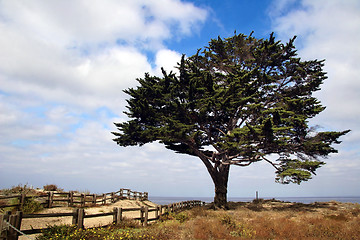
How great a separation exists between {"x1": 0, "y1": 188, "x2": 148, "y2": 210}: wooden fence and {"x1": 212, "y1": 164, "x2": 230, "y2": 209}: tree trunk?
36.3 feet

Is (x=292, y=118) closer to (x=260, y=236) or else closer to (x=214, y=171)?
(x=214, y=171)

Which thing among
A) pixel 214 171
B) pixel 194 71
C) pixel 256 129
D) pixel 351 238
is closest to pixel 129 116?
pixel 194 71

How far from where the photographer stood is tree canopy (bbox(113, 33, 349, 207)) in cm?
2038

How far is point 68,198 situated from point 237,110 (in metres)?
17.8

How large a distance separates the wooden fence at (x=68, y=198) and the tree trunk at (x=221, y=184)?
1107 cm

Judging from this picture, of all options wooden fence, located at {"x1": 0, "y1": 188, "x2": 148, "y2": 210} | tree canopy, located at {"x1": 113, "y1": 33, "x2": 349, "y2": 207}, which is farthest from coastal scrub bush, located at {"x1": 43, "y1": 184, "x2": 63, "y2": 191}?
tree canopy, located at {"x1": 113, "y1": 33, "x2": 349, "y2": 207}

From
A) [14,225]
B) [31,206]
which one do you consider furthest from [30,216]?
[31,206]

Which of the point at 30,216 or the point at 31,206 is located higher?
the point at 30,216

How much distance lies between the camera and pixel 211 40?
88.3 feet

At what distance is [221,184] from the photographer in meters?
23.9

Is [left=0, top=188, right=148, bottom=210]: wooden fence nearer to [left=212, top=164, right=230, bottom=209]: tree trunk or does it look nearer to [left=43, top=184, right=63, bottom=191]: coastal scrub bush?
[left=43, top=184, right=63, bottom=191]: coastal scrub bush

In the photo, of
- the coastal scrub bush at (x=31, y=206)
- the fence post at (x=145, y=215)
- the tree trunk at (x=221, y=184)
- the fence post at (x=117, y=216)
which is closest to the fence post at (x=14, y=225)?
the fence post at (x=117, y=216)

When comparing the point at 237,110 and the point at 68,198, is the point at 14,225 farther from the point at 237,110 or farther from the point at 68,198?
the point at 237,110

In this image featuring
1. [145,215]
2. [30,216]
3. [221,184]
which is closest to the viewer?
[30,216]
